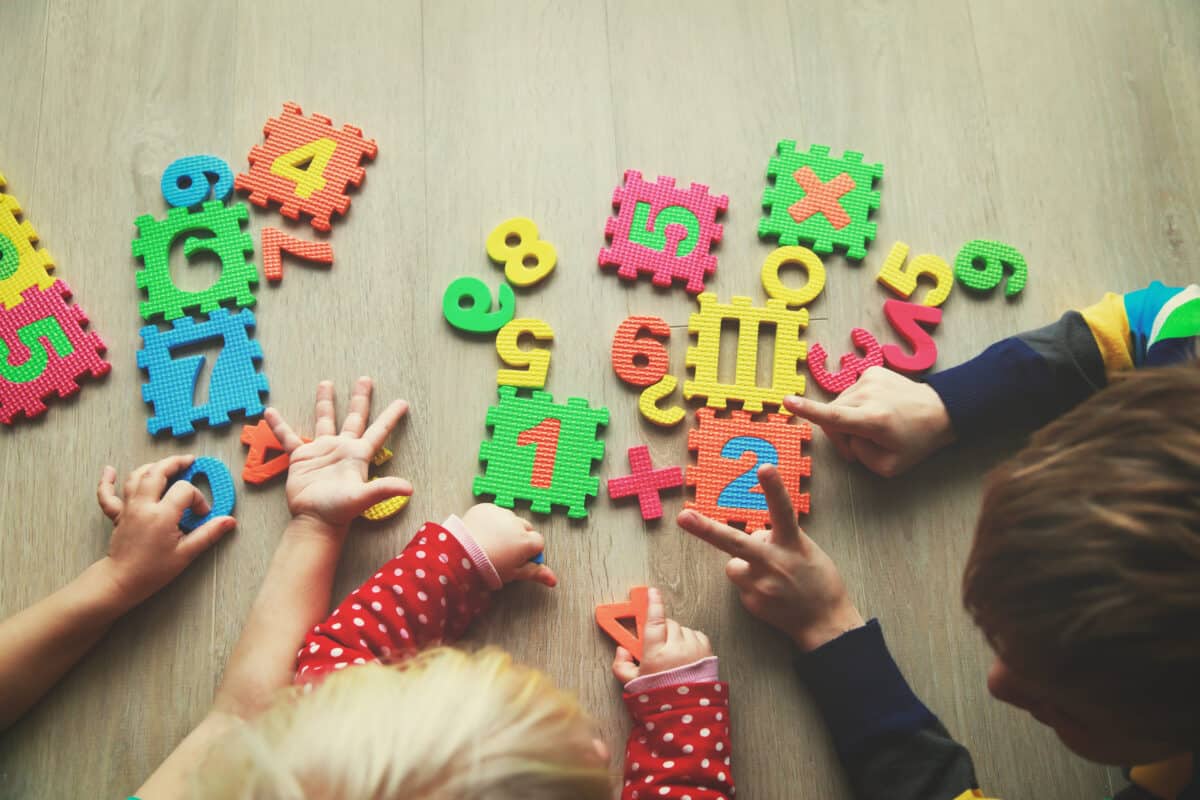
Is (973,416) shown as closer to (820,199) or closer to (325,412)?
(820,199)

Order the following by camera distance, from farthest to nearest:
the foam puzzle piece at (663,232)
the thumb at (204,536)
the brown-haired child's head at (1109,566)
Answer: the foam puzzle piece at (663,232) → the thumb at (204,536) → the brown-haired child's head at (1109,566)

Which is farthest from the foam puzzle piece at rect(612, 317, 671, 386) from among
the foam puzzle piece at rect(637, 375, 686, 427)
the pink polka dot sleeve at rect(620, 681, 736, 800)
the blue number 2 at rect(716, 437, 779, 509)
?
the pink polka dot sleeve at rect(620, 681, 736, 800)

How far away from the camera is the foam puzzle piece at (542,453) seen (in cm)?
98

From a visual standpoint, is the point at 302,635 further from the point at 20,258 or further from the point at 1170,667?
the point at 1170,667

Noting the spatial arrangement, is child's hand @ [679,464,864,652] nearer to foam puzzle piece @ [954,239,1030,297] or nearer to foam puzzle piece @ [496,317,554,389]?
foam puzzle piece @ [496,317,554,389]

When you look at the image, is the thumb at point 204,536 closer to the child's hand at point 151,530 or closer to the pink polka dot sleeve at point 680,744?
the child's hand at point 151,530

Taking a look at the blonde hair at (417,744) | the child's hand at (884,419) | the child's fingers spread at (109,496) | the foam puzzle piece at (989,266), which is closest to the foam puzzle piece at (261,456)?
the child's fingers spread at (109,496)

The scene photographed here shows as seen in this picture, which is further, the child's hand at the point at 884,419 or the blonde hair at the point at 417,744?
the child's hand at the point at 884,419

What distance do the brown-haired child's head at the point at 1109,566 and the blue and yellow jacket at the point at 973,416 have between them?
0.20m

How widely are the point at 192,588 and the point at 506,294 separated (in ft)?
1.55

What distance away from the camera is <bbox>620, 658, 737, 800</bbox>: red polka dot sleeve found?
33.3 inches

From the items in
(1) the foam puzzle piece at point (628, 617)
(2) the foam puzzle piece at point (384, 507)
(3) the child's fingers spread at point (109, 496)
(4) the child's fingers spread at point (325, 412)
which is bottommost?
(1) the foam puzzle piece at point (628, 617)

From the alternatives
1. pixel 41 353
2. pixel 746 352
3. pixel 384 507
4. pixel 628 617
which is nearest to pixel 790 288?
pixel 746 352

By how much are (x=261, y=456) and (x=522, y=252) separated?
1.24ft
